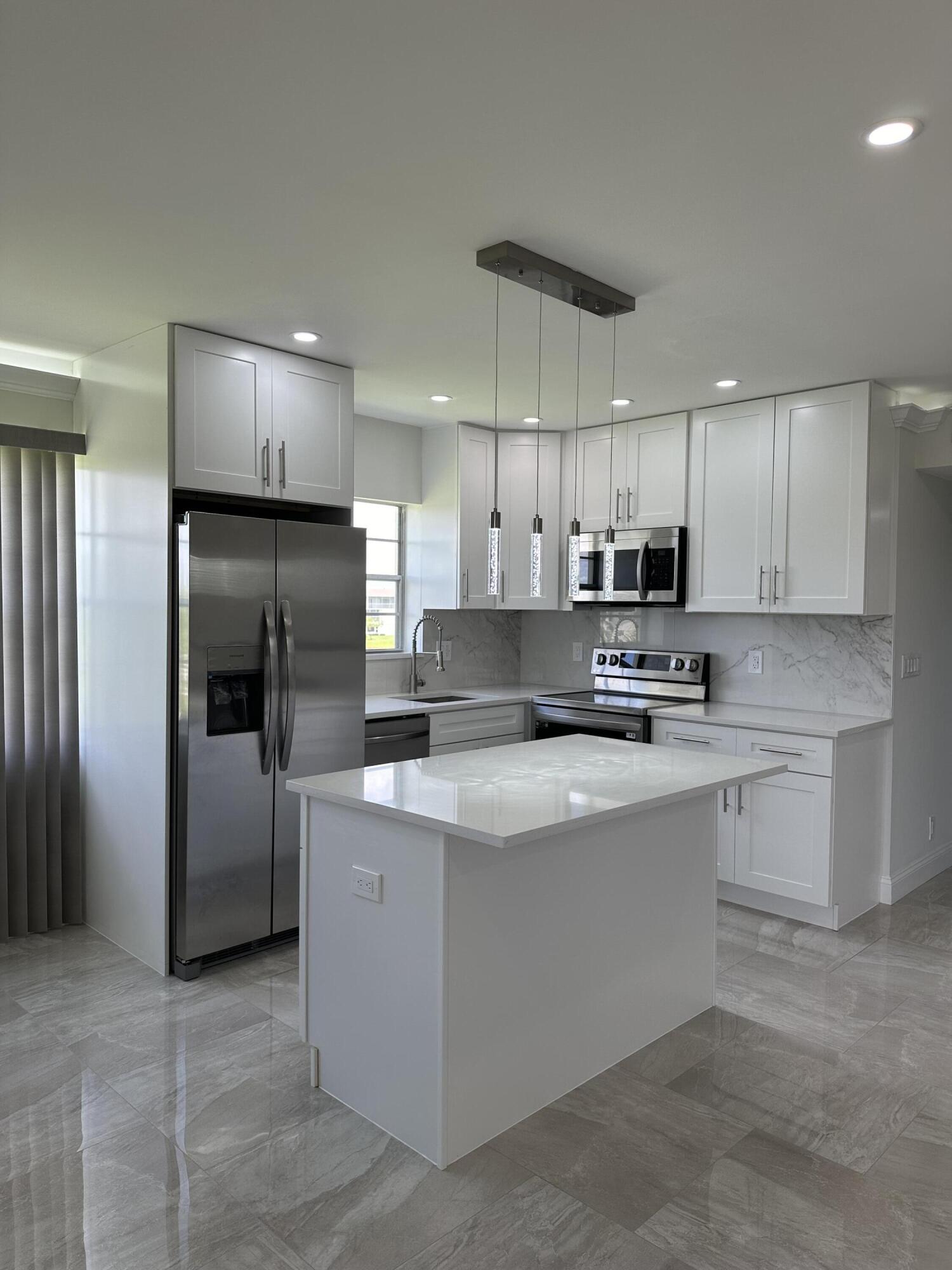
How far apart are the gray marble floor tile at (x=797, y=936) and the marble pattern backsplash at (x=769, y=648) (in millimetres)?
1081

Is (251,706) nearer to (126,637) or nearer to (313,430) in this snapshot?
(126,637)

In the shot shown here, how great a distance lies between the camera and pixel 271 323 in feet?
11.1

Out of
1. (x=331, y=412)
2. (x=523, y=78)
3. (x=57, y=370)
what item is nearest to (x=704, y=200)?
Answer: (x=523, y=78)

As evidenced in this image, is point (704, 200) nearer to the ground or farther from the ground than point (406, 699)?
farther from the ground

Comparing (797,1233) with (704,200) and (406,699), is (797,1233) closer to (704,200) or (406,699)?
(704,200)

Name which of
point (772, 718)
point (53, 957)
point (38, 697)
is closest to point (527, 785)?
point (772, 718)

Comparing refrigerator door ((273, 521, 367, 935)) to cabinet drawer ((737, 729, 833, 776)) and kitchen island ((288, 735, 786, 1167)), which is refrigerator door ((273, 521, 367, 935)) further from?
cabinet drawer ((737, 729, 833, 776))

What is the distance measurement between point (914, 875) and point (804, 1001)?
172cm

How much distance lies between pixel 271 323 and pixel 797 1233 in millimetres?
3316

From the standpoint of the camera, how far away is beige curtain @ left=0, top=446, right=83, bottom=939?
3.85 meters

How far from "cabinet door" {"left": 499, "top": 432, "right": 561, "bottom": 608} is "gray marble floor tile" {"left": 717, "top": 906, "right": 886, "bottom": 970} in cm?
213

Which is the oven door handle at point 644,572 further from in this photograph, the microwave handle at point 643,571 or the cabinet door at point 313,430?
the cabinet door at point 313,430

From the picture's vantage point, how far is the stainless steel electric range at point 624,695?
15.4ft

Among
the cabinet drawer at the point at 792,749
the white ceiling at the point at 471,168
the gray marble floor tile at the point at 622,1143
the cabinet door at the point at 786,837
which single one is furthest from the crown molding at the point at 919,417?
the gray marble floor tile at the point at 622,1143
